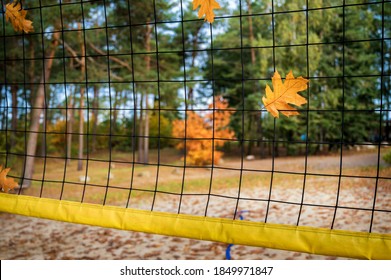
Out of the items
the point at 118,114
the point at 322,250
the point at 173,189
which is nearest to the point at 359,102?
the point at 173,189

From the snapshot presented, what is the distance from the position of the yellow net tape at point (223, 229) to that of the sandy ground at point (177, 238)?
8.32 ft

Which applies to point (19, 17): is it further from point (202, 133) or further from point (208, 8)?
point (202, 133)

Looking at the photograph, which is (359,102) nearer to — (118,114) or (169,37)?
(169,37)

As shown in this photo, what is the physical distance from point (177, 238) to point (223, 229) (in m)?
3.44

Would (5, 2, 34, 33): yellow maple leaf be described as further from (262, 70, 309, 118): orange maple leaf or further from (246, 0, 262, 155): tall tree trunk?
(246, 0, 262, 155): tall tree trunk

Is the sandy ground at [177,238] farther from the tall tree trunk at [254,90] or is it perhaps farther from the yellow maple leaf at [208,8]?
the tall tree trunk at [254,90]

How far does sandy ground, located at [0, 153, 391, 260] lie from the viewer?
13.8ft

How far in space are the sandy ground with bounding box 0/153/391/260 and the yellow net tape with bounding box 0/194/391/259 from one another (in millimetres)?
2536

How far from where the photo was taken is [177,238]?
471 centimetres

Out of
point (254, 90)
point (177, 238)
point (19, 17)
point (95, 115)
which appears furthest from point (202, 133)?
point (19, 17)

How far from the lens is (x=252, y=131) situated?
14164 mm

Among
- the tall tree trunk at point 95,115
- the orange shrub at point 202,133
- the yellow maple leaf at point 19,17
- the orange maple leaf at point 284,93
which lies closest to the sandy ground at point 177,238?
the orange maple leaf at point 284,93

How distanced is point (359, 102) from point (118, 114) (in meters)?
9.03

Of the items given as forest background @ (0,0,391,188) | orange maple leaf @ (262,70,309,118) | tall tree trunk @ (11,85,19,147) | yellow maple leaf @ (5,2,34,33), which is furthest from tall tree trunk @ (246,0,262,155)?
orange maple leaf @ (262,70,309,118)
